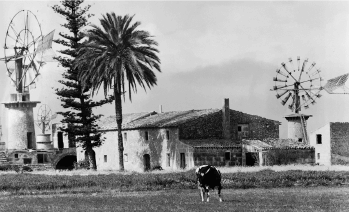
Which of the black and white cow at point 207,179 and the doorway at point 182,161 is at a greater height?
the black and white cow at point 207,179

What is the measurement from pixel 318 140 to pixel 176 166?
65.6 feet

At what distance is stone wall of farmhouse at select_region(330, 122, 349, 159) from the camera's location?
7288 centimetres

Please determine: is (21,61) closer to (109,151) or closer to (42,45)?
(42,45)

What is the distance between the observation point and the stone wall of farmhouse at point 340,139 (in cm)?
7288

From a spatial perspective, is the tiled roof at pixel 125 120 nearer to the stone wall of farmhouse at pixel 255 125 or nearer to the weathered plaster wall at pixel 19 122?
the weathered plaster wall at pixel 19 122

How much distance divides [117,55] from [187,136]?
11019 mm

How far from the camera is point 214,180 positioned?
31219 millimetres

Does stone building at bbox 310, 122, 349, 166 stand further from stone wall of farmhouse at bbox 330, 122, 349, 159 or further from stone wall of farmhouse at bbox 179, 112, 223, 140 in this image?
stone wall of farmhouse at bbox 179, 112, 223, 140

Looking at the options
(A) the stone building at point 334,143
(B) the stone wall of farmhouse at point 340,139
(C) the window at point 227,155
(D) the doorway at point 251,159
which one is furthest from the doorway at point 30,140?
(B) the stone wall of farmhouse at point 340,139

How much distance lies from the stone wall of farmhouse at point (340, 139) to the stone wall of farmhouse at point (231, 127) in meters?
6.85

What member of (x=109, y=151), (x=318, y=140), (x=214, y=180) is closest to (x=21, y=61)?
(x=109, y=151)

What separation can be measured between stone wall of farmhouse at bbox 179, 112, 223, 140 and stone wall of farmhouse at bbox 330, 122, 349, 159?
44.4 ft

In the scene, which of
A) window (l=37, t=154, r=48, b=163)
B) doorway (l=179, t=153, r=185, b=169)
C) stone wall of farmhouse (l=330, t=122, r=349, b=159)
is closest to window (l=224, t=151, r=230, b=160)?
doorway (l=179, t=153, r=185, b=169)

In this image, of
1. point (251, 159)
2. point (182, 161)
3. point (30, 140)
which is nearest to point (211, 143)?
point (182, 161)
